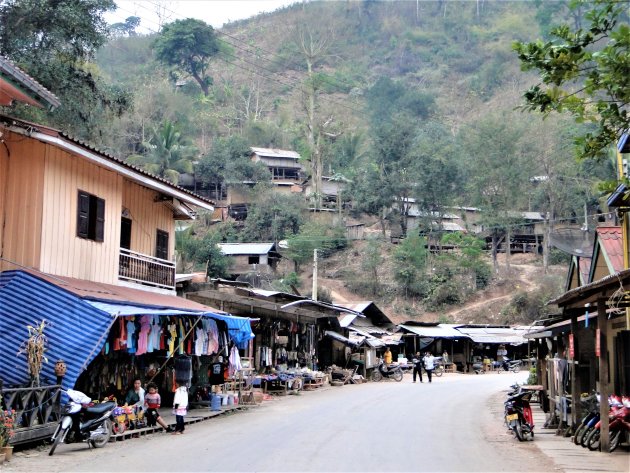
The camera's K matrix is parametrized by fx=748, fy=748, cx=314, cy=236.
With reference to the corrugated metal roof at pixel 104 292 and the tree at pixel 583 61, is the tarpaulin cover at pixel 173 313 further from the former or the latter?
the tree at pixel 583 61

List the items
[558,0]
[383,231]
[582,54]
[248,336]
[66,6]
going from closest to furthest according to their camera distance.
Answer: [582,54] < [248,336] < [66,6] < [383,231] < [558,0]

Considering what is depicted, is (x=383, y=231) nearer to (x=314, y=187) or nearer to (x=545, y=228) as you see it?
(x=314, y=187)

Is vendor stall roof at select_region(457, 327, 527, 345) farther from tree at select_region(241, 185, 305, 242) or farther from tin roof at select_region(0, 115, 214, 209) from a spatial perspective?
tin roof at select_region(0, 115, 214, 209)

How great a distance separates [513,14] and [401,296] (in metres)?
89.1

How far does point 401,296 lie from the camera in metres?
65.3

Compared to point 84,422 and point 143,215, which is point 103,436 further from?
point 143,215

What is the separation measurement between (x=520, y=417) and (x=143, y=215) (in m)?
12.6

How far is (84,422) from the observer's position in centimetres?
1361

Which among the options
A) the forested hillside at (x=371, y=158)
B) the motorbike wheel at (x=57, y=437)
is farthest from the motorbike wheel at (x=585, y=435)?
the forested hillside at (x=371, y=158)

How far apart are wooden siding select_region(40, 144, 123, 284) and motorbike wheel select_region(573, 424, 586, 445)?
1143 cm

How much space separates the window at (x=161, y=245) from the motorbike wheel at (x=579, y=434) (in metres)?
13.8

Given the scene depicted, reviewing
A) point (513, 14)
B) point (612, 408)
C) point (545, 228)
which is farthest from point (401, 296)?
point (513, 14)

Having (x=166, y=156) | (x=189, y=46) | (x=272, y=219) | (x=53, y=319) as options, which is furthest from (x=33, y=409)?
(x=189, y=46)

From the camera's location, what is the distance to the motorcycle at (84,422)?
13200 millimetres
